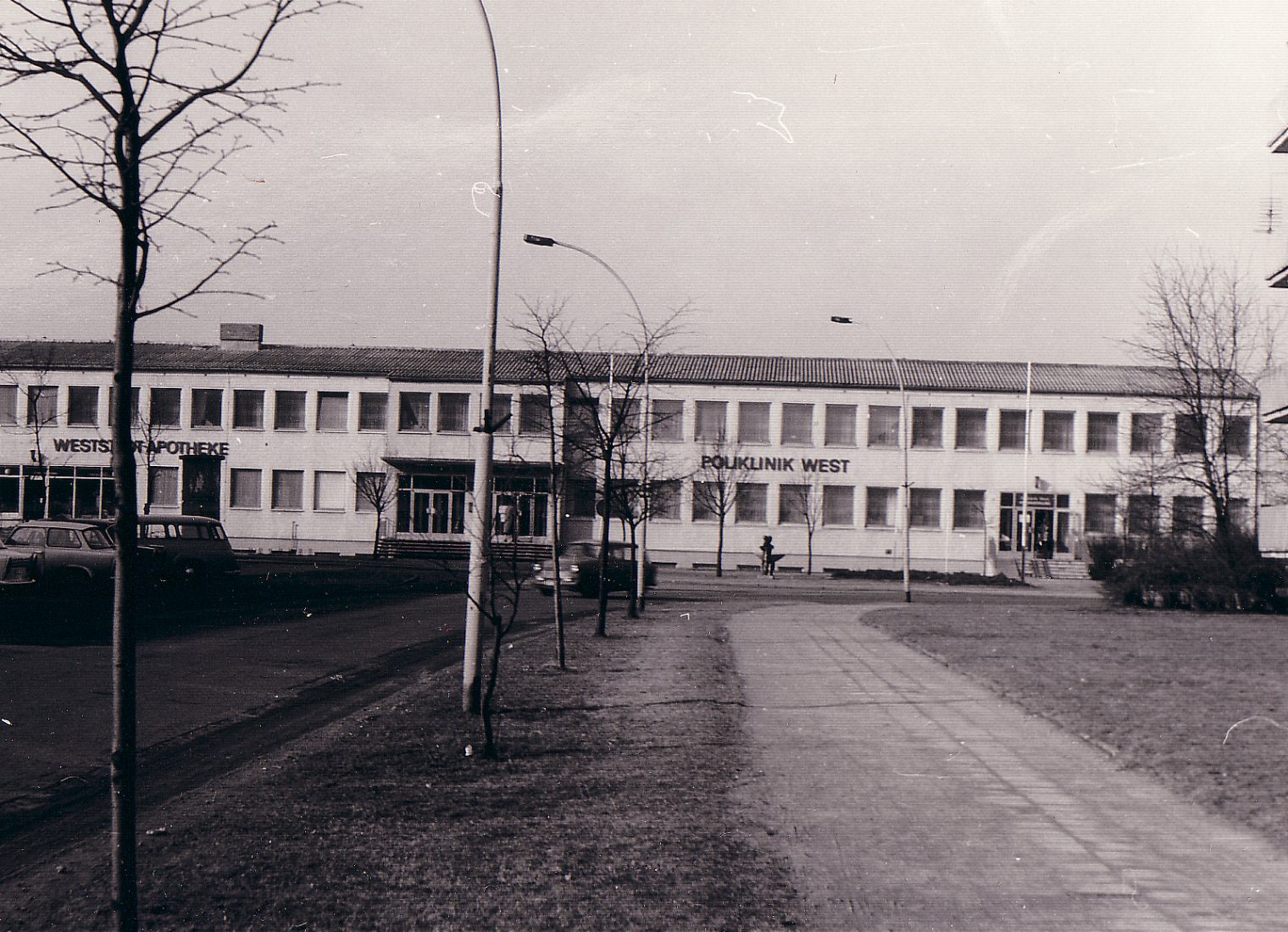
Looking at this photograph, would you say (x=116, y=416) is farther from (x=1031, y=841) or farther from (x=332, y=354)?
(x=332, y=354)

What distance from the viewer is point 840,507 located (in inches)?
2173

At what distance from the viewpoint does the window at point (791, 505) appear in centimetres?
5488

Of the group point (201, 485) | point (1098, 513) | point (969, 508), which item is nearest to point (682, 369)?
point (969, 508)

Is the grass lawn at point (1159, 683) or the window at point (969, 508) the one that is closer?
the grass lawn at point (1159, 683)

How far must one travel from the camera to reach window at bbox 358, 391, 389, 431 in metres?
57.2

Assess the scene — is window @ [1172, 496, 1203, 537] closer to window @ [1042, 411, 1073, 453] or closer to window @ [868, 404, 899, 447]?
window @ [1042, 411, 1073, 453]

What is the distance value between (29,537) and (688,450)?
34413 millimetres

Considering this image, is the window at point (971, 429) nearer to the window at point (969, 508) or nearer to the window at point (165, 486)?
the window at point (969, 508)

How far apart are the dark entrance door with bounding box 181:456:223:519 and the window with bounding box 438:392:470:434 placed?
1018 cm

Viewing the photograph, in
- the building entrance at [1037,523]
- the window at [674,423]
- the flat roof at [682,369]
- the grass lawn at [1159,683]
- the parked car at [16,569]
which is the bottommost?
the grass lawn at [1159,683]

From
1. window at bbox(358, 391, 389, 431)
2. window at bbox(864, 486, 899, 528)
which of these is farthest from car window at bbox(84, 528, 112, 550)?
window at bbox(864, 486, 899, 528)

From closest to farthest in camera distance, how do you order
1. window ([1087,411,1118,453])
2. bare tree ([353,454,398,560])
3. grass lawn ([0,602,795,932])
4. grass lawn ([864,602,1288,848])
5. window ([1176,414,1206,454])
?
1. grass lawn ([0,602,795,932])
2. grass lawn ([864,602,1288,848])
3. window ([1176,414,1206,454])
4. bare tree ([353,454,398,560])
5. window ([1087,411,1118,453])

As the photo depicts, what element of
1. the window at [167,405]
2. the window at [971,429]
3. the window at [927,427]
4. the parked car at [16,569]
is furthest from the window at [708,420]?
the parked car at [16,569]

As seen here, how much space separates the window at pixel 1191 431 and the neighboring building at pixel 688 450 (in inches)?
680
